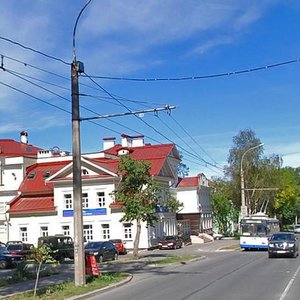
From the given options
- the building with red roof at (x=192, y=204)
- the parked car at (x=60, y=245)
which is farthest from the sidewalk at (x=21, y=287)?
the building with red roof at (x=192, y=204)

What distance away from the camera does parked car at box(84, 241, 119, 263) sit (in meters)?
37.1

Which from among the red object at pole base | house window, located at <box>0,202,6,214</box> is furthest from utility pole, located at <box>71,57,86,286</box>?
house window, located at <box>0,202,6,214</box>

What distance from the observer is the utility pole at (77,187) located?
19.0m

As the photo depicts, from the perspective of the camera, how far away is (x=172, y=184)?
68125 millimetres

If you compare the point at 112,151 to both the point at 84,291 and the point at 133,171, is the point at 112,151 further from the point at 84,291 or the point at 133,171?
the point at 84,291

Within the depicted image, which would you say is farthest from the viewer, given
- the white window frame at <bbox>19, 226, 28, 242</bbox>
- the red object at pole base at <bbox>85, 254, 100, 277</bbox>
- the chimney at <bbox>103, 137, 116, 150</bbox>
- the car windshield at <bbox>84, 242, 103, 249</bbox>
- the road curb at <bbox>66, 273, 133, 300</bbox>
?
the chimney at <bbox>103, 137, 116, 150</bbox>

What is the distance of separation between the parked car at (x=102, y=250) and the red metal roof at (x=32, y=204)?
20395 millimetres

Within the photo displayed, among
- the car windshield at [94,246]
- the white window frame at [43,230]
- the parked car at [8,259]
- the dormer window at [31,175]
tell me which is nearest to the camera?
the parked car at [8,259]

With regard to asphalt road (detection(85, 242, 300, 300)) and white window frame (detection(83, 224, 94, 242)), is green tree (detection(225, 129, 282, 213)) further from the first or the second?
asphalt road (detection(85, 242, 300, 300))

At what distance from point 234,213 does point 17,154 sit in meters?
→ 34.8

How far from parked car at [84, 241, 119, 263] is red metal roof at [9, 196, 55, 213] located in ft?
66.9

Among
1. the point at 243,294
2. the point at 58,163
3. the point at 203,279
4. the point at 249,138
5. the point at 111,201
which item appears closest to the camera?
the point at 243,294

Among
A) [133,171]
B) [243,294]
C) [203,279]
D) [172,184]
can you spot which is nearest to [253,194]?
[172,184]

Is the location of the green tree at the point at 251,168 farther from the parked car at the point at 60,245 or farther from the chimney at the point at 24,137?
the parked car at the point at 60,245
